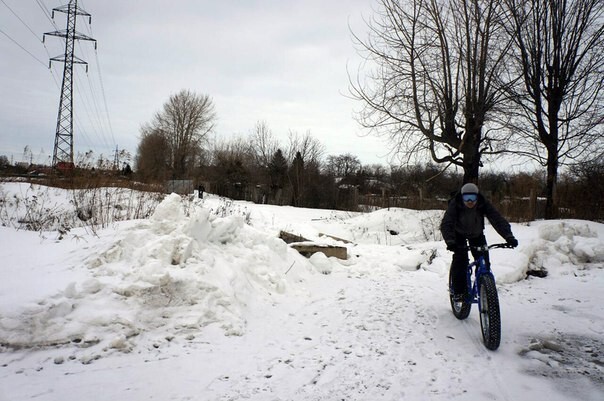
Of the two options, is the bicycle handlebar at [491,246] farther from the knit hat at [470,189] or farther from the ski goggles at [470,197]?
the knit hat at [470,189]

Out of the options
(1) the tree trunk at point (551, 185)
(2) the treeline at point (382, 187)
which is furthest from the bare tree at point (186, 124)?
(1) the tree trunk at point (551, 185)

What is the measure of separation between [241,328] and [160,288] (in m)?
1.10

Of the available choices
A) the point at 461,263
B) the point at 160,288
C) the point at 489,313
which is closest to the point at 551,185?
the point at 461,263

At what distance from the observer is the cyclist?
15.3ft

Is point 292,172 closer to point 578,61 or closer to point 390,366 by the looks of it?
point 578,61

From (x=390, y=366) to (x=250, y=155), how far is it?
49.3m

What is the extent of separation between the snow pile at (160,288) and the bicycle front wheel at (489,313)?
9.19ft

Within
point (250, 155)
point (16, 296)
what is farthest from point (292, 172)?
point (16, 296)

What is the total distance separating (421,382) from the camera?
3.21 meters

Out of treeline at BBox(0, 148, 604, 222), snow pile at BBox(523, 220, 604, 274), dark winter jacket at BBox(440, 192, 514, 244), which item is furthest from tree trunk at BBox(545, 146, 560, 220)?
dark winter jacket at BBox(440, 192, 514, 244)

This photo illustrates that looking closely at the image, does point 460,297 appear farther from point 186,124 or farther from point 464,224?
point 186,124

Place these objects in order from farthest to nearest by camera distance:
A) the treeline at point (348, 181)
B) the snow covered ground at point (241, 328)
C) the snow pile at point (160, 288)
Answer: the treeline at point (348, 181), the snow pile at point (160, 288), the snow covered ground at point (241, 328)

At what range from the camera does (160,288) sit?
436 centimetres

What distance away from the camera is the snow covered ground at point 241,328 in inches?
120
